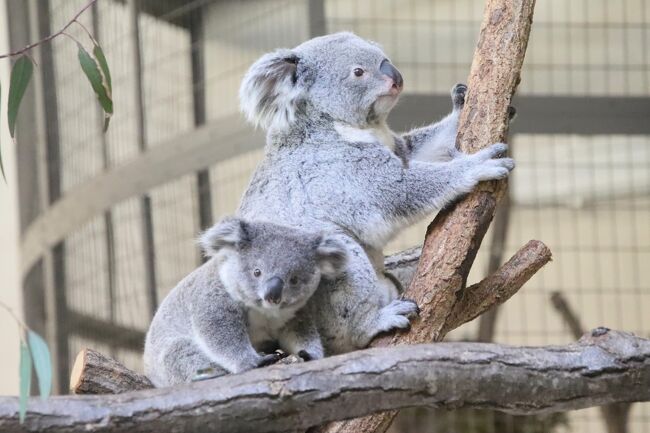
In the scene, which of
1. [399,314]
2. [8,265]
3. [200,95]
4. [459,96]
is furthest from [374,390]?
[8,265]

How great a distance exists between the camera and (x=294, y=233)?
9.85 feet

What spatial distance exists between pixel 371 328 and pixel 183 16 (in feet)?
11.6

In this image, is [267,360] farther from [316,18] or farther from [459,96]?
[316,18]

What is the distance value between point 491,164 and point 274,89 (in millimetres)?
856

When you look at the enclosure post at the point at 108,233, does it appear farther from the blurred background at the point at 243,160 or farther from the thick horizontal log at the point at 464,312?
the thick horizontal log at the point at 464,312

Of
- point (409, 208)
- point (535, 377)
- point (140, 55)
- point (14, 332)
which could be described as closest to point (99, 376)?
point (409, 208)

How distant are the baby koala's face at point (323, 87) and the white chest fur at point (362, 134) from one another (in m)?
0.02

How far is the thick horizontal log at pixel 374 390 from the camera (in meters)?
2.26

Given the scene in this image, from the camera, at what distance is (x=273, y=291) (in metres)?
2.77

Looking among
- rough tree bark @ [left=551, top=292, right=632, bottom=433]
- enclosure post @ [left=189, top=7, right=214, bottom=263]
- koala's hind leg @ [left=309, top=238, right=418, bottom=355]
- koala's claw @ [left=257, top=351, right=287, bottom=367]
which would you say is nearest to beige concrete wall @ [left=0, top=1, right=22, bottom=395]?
enclosure post @ [left=189, top=7, right=214, bottom=263]

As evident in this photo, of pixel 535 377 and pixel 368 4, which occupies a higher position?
pixel 368 4

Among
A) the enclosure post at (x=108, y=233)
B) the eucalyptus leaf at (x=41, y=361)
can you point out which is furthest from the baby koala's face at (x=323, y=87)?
the enclosure post at (x=108, y=233)

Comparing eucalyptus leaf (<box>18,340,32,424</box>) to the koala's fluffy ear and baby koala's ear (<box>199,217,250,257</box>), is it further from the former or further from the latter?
the koala's fluffy ear

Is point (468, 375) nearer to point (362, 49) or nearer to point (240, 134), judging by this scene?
point (362, 49)
